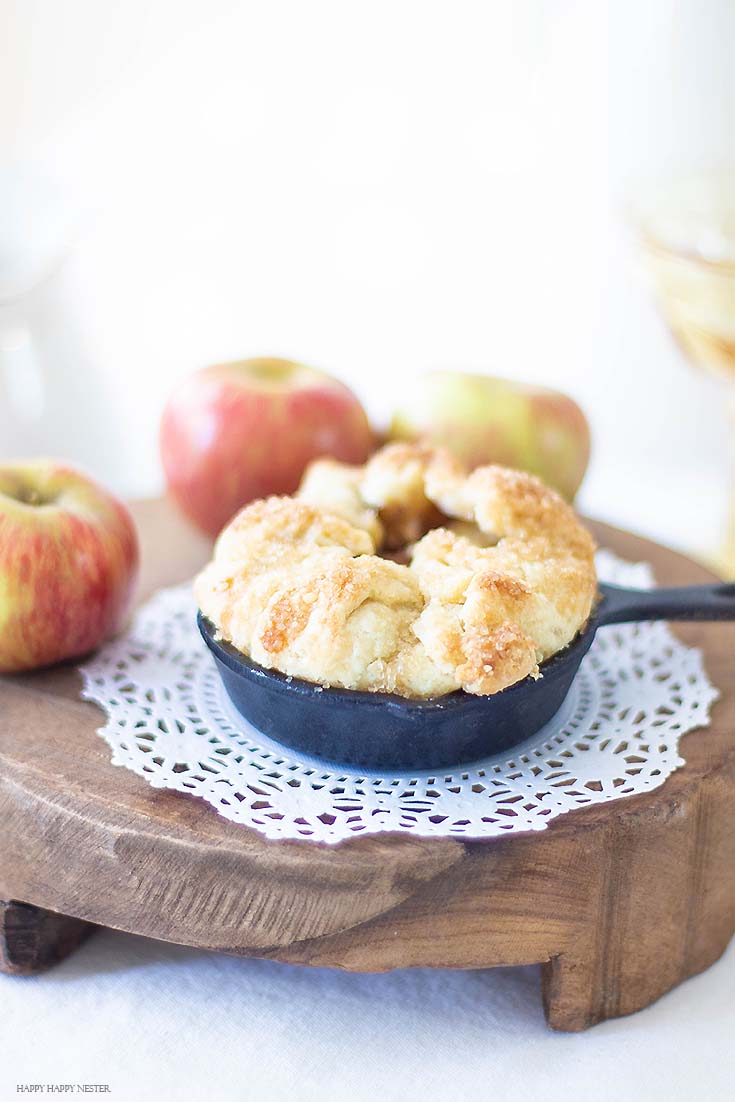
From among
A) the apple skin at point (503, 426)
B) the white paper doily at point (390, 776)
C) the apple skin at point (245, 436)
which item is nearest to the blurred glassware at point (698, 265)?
the apple skin at point (503, 426)

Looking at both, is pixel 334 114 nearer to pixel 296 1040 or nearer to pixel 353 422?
pixel 353 422

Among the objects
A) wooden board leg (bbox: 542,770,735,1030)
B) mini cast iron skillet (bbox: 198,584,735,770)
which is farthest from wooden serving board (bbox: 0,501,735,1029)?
mini cast iron skillet (bbox: 198,584,735,770)

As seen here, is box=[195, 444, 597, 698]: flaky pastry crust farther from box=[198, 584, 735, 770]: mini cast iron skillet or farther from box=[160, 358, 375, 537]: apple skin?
box=[160, 358, 375, 537]: apple skin

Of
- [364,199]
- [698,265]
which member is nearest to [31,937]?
[698,265]

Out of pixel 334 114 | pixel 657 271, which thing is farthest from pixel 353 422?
pixel 334 114

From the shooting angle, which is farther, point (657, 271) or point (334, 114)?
point (334, 114)

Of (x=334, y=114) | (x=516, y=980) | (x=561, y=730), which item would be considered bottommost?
(x=516, y=980)
